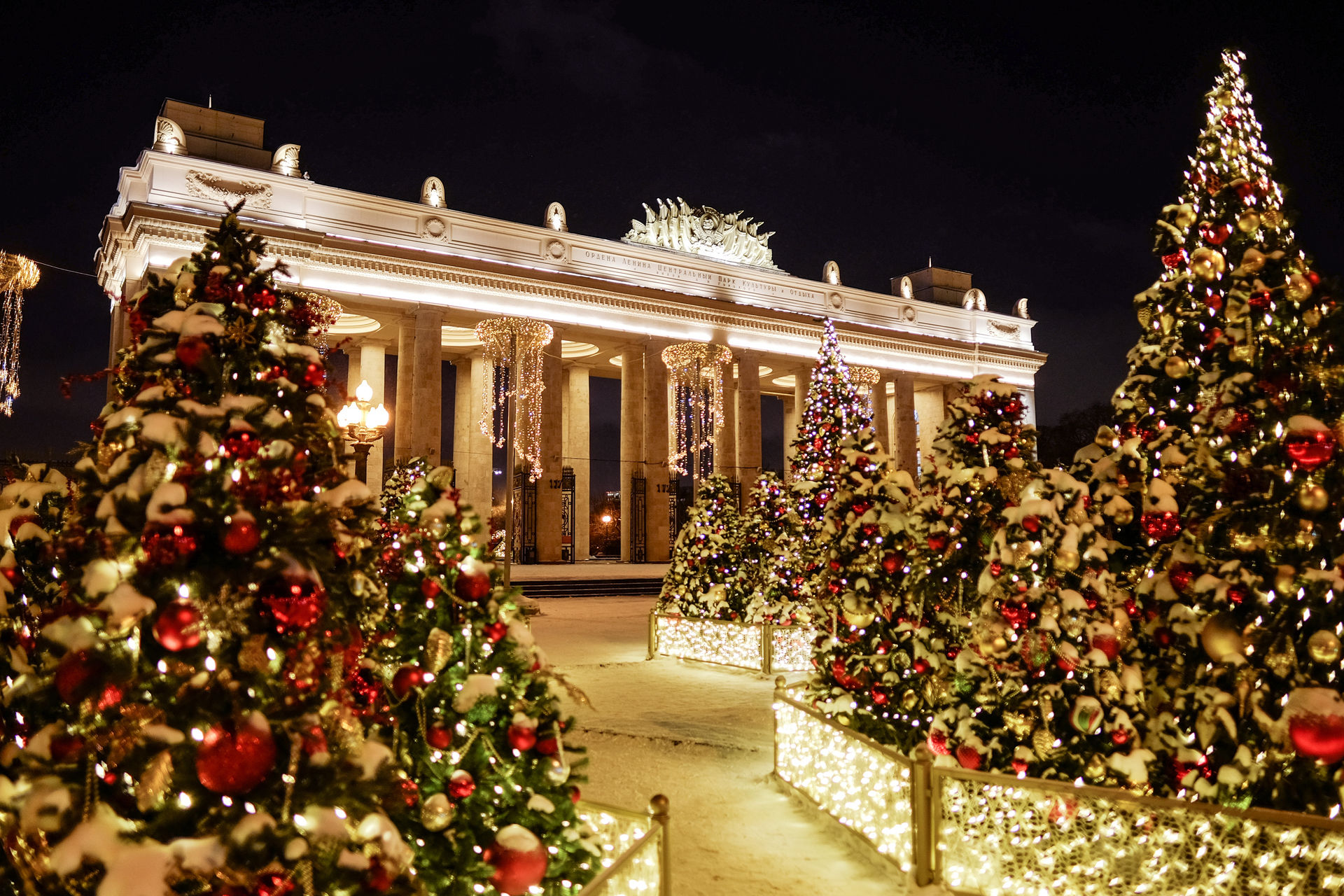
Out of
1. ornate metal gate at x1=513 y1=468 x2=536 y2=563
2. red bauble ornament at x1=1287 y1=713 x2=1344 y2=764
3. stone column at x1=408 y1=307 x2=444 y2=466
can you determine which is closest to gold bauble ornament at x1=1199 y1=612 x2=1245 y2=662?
red bauble ornament at x1=1287 y1=713 x2=1344 y2=764

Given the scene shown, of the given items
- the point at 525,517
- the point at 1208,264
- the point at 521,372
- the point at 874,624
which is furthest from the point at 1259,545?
the point at 525,517

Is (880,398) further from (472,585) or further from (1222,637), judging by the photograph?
(472,585)

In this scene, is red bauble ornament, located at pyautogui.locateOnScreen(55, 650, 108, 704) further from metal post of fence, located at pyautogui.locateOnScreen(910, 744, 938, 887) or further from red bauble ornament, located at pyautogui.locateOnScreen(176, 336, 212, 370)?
metal post of fence, located at pyautogui.locateOnScreen(910, 744, 938, 887)

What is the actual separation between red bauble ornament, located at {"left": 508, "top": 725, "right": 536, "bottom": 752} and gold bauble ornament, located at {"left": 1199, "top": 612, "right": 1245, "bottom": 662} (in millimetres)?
2800

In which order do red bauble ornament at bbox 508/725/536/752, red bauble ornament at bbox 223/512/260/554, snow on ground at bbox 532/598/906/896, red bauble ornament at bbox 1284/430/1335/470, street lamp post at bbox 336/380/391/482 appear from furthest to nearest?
1. street lamp post at bbox 336/380/391/482
2. snow on ground at bbox 532/598/906/896
3. red bauble ornament at bbox 1284/430/1335/470
4. red bauble ornament at bbox 508/725/536/752
5. red bauble ornament at bbox 223/512/260/554

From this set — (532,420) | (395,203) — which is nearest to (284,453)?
(532,420)

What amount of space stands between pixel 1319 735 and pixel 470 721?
3092mm

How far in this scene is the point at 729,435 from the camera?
2864 centimetres

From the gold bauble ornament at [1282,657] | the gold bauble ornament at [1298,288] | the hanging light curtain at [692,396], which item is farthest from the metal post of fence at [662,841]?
the hanging light curtain at [692,396]

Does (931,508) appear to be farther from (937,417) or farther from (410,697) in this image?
(937,417)

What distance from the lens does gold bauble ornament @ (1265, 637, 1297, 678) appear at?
327 cm

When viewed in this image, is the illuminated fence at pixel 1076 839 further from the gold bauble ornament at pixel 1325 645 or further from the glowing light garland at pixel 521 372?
the glowing light garland at pixel 521 372

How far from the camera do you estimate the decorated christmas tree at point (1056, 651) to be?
3914mm

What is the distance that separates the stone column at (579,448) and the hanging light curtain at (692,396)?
13.9 ft
